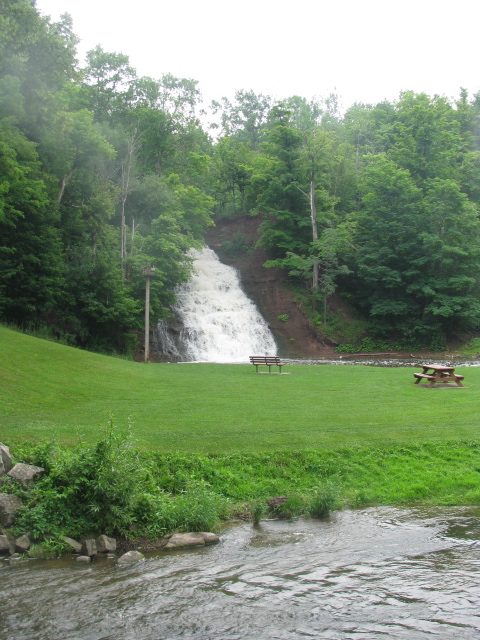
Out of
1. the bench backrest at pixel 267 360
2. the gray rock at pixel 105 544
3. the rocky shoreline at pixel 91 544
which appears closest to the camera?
the rocky shoreline at pixel 91 544

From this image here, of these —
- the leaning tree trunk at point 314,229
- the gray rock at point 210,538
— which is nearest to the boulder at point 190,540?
the gray rock at point 210,538

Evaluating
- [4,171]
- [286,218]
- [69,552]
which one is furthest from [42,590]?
[286,218]

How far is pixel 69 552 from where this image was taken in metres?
7.50

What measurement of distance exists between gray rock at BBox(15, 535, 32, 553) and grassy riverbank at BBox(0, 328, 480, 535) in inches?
6.7

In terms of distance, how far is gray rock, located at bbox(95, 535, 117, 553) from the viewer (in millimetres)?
7559

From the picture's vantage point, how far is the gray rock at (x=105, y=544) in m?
7.56

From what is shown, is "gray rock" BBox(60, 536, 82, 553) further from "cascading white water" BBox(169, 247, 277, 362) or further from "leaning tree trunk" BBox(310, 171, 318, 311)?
"leaning tree trunk" BBox(310, 171, 318, 311)

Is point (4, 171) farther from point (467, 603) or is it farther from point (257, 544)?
point (467, 603)

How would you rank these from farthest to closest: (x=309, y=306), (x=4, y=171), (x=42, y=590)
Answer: (x=309, y=306), (x=4, y=171), (x=42, y=590)

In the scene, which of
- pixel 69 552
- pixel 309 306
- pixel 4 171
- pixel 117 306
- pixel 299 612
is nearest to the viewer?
pixel 299 612

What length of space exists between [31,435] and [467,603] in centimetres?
811

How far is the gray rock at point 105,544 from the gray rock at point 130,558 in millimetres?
283

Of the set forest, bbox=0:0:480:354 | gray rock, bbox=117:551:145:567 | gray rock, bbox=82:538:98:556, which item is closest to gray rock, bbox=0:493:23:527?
gray rock, bbox=82:538:98:556

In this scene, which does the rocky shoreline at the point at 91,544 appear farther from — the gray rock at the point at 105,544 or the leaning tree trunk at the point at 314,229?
the leaning tree trunk at the point at 314,229
